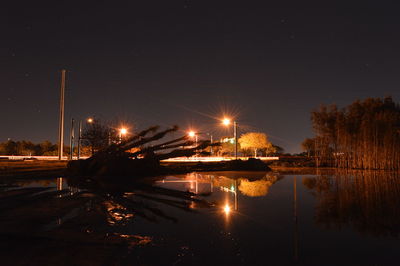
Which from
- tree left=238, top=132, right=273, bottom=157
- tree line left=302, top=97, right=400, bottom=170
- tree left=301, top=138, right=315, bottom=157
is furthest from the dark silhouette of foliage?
tree left=238, top=132, right=273, bottom=157

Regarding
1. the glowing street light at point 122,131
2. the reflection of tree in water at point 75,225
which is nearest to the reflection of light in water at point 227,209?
the reflection of tree in water at point 75,225

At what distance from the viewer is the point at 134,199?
942 centimetres

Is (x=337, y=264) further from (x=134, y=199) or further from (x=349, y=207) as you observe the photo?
(x=134, y=199)

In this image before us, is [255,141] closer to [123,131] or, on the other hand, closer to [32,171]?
[123,131]

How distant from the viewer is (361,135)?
88.5 feet

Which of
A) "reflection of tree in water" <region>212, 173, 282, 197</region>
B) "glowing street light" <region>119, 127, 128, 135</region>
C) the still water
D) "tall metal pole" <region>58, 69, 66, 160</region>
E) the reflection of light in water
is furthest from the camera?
"glowing street light" <region>119, 127, 128, 135</region>

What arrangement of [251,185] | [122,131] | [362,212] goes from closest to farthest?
1. [362,212]
2. [251,185]
3. [122,131]

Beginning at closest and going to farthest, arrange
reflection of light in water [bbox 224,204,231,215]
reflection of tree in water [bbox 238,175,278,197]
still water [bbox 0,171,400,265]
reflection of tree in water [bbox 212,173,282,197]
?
A: 1. still water [bbox 0,171,400,265]
2. reflection of light in water [bbox 224,204,231,215]
3. reflection of tree in water [bbox 238,175,278,197]
4. reflection of tree in water [bbox 212,173,282,197]

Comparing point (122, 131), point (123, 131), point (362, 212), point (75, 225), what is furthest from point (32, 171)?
point (362, 212)

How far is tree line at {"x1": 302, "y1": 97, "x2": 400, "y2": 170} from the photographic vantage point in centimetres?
2488

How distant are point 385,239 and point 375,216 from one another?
1.97m

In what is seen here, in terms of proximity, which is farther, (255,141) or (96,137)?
(255,141)

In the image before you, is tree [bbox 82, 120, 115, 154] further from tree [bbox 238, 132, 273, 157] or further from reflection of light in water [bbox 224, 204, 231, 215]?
tree [bbox 238, 132, 273, 157]

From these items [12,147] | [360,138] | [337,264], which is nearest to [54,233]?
[337,264]
